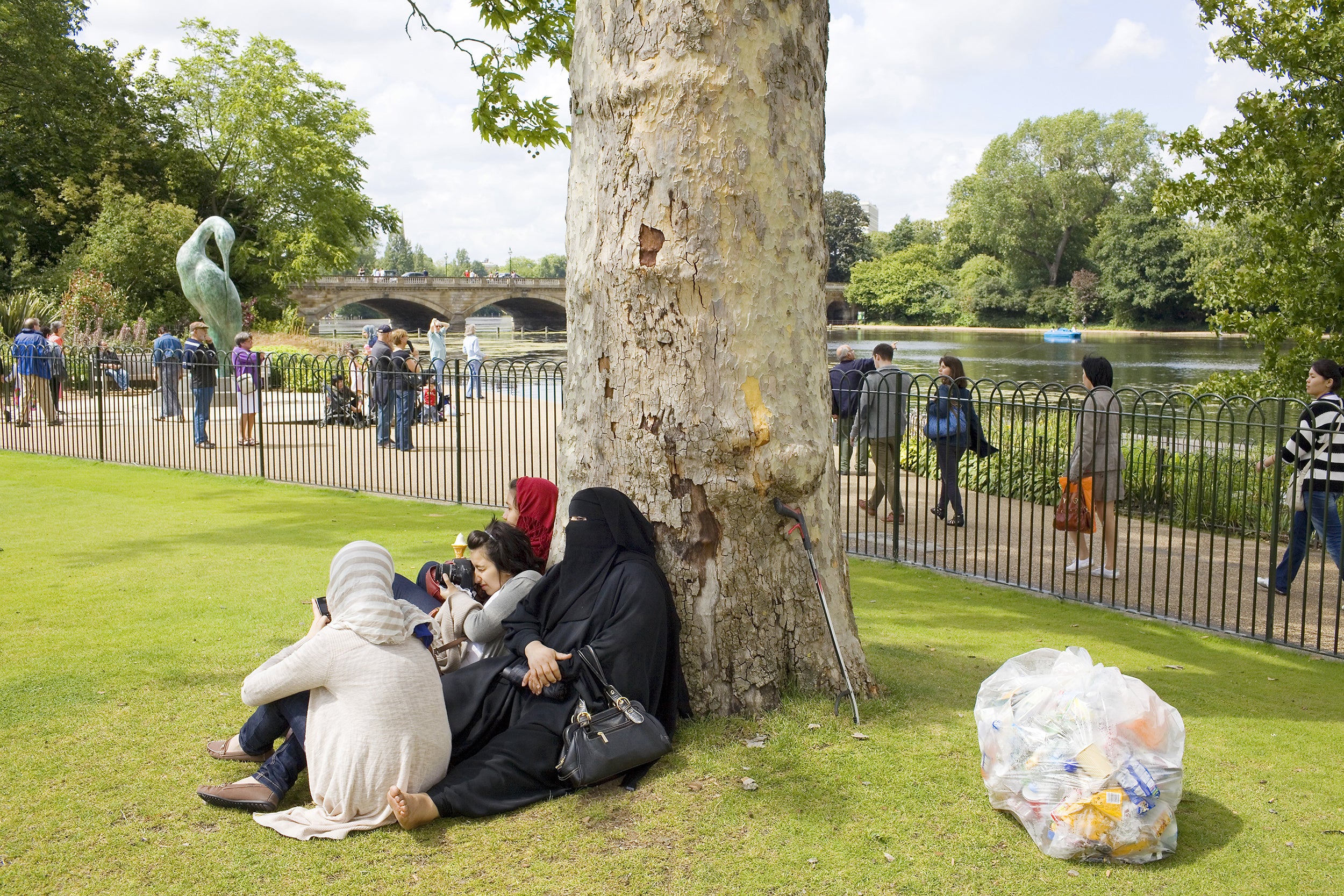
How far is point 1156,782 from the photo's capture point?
11.7ft

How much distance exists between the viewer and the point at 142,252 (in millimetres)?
31516

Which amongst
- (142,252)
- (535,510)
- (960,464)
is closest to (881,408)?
(960,464)

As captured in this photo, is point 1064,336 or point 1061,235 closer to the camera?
point 1064,336

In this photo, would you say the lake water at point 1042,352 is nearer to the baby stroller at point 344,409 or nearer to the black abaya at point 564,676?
the baby stroller at point 344,409

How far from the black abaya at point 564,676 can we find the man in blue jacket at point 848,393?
546 centimetres

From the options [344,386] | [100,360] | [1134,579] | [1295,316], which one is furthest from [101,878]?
[344,386]

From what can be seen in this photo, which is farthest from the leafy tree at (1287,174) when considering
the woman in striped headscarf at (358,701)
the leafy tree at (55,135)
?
the leafy tree at (55,135)

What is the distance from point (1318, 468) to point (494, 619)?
19.3 feet

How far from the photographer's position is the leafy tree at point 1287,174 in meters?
10.1

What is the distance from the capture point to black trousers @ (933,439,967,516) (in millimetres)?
9898

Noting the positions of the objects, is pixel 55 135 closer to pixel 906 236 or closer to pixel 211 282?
pixel 211 282

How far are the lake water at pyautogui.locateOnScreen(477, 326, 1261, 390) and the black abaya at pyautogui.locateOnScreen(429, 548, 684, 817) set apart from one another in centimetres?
2077

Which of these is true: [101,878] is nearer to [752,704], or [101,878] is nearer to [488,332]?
[752,704]

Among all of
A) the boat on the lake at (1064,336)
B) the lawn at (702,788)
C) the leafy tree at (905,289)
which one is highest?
the leafy tree at (905,289)
